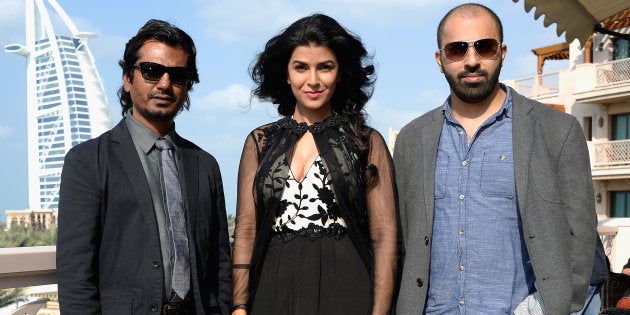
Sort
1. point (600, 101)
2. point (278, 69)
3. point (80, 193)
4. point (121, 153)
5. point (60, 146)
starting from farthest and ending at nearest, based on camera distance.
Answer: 1. point (60, 146)
2. point (600, 101)
3. point (278, 69)
4. point (121, 153)
5. point (80, 193)

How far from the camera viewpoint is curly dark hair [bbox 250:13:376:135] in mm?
3205

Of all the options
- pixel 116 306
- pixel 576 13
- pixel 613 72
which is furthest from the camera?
pixel 613 72

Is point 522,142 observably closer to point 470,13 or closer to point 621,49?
point 470,13

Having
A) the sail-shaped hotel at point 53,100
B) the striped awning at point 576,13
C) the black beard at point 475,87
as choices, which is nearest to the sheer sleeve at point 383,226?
the black beard at point 475,87

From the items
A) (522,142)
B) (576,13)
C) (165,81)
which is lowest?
(522,142)

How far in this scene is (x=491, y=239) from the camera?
116 inches

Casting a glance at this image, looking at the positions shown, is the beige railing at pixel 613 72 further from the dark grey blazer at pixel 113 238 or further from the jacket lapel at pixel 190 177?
the dark grey blazer at pixel 113 238

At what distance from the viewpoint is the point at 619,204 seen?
93.9 feet

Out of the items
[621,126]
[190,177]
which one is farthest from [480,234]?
[621,126]

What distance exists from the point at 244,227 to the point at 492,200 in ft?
3.33

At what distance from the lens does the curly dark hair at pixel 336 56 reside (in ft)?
10.5

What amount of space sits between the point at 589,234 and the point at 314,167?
1.11 m

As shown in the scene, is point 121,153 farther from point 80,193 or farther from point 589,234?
point 589,234

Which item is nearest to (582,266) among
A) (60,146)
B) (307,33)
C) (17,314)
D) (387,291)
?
(387,291)
